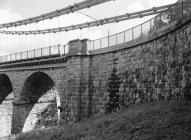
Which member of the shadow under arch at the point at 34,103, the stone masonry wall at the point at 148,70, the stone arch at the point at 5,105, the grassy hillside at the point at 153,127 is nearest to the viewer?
the grassy hillside at the point at 153,127

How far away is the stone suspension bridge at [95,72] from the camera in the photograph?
12692mm

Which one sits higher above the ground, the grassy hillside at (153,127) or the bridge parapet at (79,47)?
the bridge parapet at (79,47)

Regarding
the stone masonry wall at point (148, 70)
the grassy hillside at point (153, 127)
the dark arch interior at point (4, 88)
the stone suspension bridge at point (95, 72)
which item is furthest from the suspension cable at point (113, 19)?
the grassy hillside at point (153, 127)

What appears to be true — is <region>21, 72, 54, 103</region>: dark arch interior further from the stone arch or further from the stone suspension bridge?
the stone arch

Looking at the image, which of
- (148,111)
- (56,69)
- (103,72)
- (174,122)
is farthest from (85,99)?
(174,122)

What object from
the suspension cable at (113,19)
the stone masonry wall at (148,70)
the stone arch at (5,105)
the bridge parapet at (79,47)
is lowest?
the stone arch at (5,105)

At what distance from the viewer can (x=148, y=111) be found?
11695 mm

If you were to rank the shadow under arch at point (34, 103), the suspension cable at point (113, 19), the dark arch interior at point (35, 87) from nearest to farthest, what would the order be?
1. the suspension cable at point (113, 19)
2. the dark arch interior at point (35, 87)
3. the shadow under arch at point (34, 103)

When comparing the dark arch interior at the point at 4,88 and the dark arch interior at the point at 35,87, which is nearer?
the dark arch interior at the point at 35,87

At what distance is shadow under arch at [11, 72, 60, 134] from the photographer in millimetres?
27692

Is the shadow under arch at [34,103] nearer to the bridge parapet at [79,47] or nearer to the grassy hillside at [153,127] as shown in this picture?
the bridge parapet at [79,47]

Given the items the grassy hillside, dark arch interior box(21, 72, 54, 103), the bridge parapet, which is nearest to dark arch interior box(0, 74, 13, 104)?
dark arch interior box(21, 72, 54, 103)

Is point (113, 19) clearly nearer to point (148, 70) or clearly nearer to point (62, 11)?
point (62, 11)

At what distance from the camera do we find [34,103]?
28594 millimetres
